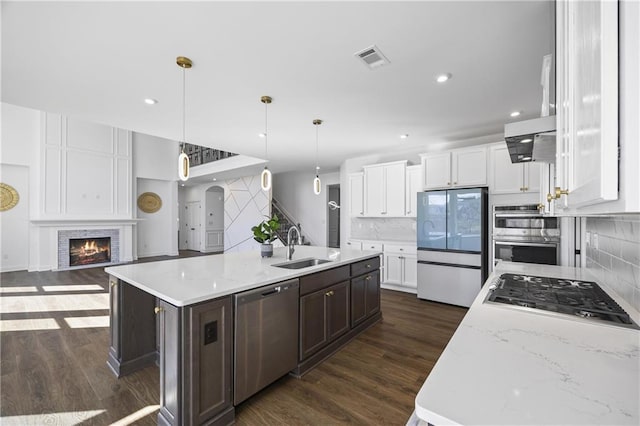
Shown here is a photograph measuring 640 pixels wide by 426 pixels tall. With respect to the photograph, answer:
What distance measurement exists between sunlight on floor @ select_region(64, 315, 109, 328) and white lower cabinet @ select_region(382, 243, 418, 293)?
4285 mm

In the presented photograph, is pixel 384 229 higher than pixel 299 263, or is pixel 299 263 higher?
pixel 384 229

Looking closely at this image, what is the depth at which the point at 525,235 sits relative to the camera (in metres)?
3.53

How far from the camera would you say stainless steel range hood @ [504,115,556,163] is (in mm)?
1287

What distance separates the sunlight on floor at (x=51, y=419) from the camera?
6.11ft

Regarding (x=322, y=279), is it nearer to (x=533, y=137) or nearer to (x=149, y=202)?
(x=533, y=137)

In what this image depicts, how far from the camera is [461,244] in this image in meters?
4.14

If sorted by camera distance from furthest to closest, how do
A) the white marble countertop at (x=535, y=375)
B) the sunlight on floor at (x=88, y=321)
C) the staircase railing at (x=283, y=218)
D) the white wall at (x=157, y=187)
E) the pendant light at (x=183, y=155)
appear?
the staircase railing at (x=283, y=218)
the white wall at (x=157, y=187)
the sunlight on floor at (x=88, y=321)
the pendant light at (x=183, y=155)
the white marble countertop at (x=535, y=375)

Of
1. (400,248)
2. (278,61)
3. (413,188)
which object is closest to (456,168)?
(413,188)

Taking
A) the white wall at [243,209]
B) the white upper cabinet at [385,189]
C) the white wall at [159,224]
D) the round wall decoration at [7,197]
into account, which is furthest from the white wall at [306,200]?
the round wall decoration at [7,197]

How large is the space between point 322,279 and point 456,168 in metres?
2.95

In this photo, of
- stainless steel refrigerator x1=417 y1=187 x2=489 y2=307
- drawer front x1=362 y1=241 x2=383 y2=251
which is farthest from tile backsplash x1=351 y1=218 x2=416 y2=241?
stainless steel refrigerator x1=417 y1=187 x2=489 y2=307

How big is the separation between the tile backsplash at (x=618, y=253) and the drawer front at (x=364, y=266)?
1.98 metres

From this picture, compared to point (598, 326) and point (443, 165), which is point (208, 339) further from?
point (443, 165)

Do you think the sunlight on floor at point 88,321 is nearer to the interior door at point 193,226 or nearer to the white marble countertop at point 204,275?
the white marble countertop at point 204,275
